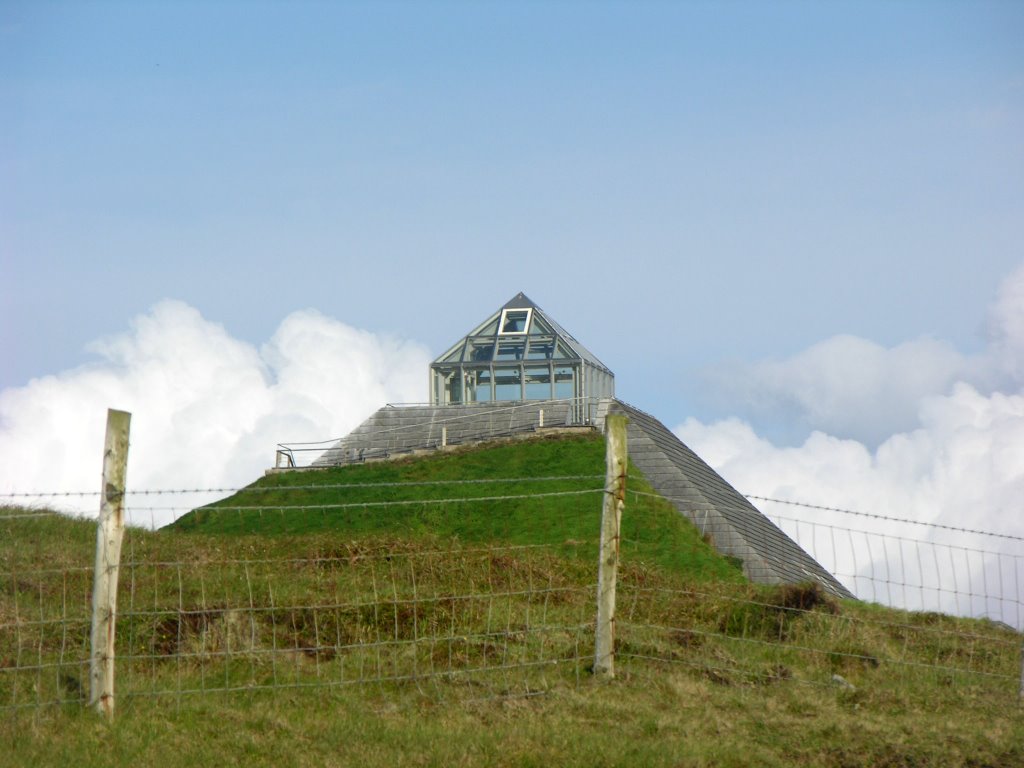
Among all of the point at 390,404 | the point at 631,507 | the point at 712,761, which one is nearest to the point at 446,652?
the point at 712,761

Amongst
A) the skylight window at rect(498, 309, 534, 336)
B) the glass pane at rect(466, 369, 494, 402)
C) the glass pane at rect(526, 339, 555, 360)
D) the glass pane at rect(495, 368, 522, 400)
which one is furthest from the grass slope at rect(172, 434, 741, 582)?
the skylight window at rect(498, 309, 534, 336)

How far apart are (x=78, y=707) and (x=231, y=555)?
9764mm

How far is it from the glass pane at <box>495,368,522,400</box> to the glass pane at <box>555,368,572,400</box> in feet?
5.32

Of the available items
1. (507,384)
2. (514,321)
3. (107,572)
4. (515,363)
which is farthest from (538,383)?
(107,572)

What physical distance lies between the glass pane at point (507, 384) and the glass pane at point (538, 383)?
516mm

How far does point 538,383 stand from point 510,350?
6.11 ft

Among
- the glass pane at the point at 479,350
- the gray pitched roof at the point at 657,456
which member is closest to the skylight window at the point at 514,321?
the glass pane at the point at 479,350

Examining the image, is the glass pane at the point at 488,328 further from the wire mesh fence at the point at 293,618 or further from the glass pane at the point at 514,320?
the wire mesh fence at the point at 293,618

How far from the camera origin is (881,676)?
41.5ft

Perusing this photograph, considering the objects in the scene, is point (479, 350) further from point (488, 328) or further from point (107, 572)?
point (107, 572)

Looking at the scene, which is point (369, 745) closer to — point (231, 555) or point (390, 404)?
point (231, 555)

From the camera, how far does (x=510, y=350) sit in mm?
45406

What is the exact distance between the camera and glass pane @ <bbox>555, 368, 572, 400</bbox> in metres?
44.4

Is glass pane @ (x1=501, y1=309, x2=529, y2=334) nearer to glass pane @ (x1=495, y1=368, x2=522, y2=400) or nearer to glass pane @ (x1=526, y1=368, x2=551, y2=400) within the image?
glass pane @ (x1=495, y1=368, x2=522, y2=400)
